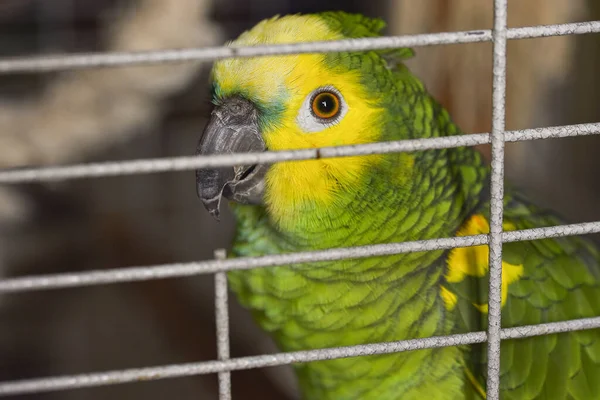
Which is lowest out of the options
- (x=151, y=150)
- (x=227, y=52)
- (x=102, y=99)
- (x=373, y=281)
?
(x=373, y=281)

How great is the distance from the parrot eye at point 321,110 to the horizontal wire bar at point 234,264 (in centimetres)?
32

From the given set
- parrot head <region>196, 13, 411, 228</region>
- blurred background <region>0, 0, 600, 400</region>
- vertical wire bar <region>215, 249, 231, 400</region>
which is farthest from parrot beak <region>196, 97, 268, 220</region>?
blurred background <region>0, 0, 600, 400</region>

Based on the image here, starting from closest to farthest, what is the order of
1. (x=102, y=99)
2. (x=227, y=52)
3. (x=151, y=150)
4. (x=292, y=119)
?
(x=227, y=52) < (x=292, y=119) < (x=102, y=99) < (x=151, y=150)

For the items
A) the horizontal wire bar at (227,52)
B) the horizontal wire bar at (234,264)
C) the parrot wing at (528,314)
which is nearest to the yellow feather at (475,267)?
the parrot wing at (528,314)

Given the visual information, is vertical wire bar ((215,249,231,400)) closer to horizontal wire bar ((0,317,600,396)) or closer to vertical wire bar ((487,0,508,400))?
horizontal wire bar ((0,317,600,396))

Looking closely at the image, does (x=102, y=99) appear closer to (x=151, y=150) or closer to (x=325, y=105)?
(x=325, y=105)

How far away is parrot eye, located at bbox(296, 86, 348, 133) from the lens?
2.98 ft

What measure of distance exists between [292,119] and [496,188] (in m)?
0.34

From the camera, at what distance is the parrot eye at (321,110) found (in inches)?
35.8

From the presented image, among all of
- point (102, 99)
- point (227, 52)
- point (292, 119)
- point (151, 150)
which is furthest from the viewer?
point (151, 150)

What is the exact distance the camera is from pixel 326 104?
919 mm

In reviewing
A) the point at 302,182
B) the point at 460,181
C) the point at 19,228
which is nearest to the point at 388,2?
the point at 460,181

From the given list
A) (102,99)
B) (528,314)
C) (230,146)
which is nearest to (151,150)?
(102,99)

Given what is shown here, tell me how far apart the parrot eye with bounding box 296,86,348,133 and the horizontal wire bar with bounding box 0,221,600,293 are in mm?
317
